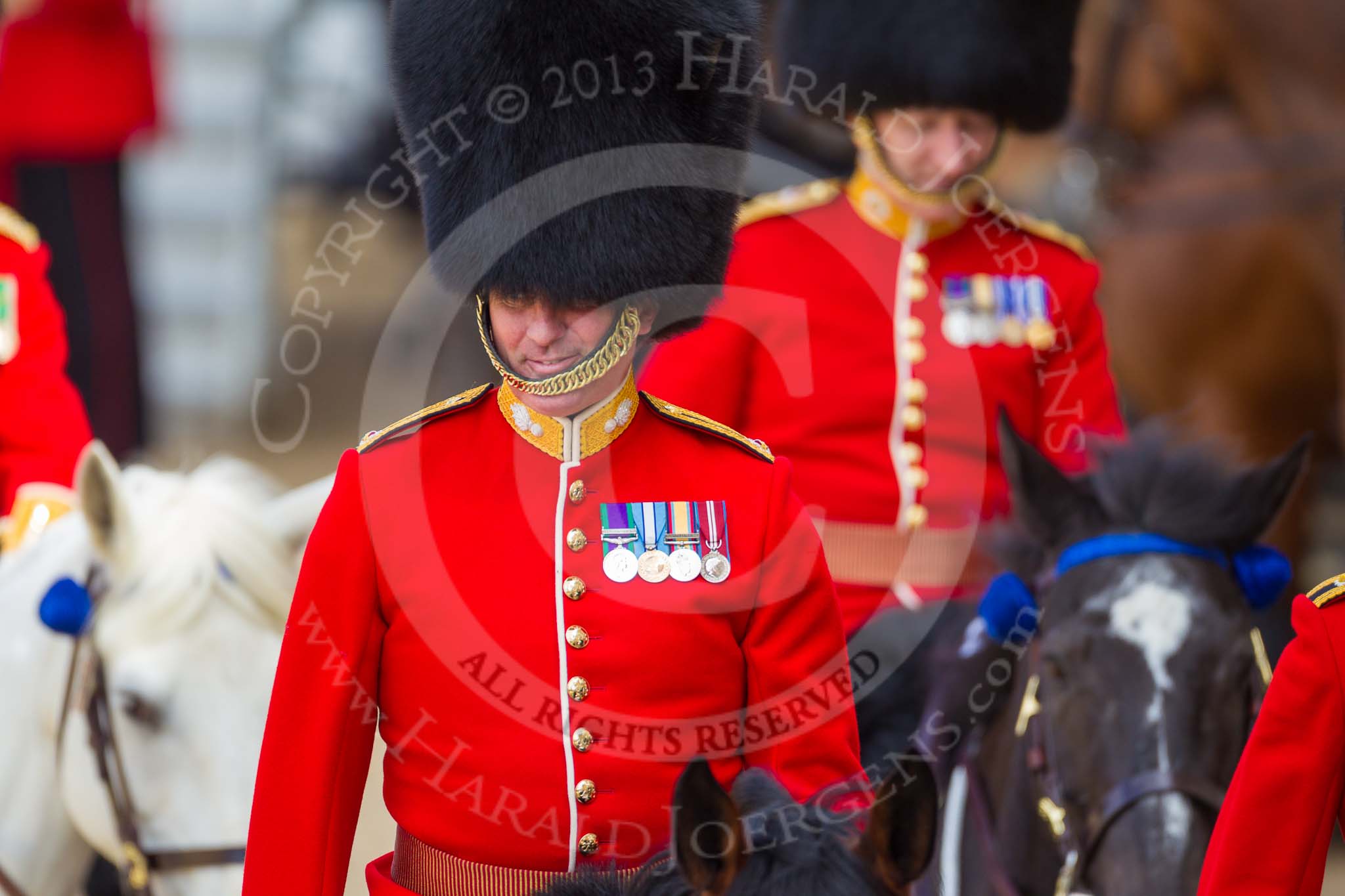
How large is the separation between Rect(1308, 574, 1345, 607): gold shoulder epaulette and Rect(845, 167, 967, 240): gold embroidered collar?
1226 mm

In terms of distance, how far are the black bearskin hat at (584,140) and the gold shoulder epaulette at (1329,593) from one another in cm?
68

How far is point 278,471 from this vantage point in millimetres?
8156

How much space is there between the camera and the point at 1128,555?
229 cm

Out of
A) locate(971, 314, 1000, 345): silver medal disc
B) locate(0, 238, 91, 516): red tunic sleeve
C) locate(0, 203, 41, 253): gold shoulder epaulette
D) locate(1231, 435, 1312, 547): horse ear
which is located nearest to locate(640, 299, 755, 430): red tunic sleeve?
locate(971, 314, 1000, 345): silver medal disc

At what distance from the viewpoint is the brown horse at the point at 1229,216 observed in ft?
16.0

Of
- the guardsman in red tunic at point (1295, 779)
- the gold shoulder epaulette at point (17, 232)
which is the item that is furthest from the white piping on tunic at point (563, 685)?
the gold shoulder epaulette at point (17, 232)

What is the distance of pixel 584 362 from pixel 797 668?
1.17 feet

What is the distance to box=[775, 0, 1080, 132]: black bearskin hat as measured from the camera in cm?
290

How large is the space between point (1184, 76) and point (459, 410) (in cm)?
412

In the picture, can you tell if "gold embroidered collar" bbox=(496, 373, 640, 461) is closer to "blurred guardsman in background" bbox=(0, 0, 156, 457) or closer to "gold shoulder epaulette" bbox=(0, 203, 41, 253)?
"gold shoulder epaulette" bbox=(0, 203, 41, 253)

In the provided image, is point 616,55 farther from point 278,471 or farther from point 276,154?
point 276,154

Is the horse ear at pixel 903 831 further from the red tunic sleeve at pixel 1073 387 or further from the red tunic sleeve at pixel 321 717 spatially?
the red tunic sleeve at pixel 1073 387

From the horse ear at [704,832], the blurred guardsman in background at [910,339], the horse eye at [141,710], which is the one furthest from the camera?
the blurred guardsman in background at [910,339]

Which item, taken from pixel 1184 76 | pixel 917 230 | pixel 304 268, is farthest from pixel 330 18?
pixel 917 230
